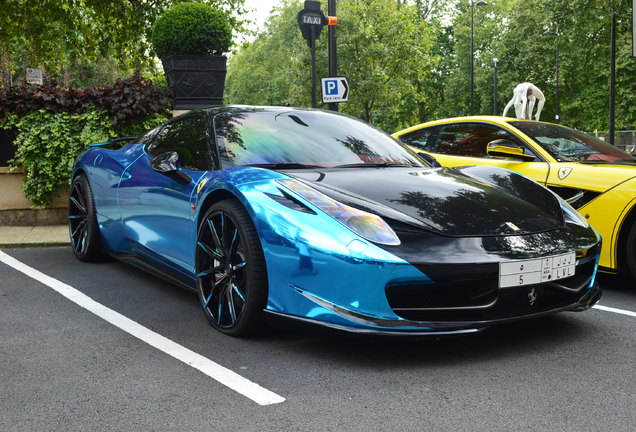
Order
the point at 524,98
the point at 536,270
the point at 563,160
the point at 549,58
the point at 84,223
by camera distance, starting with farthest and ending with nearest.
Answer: the point at 549,58, the point at 524,98, the point at 84,223, the point at 563,160, the point at 536,270

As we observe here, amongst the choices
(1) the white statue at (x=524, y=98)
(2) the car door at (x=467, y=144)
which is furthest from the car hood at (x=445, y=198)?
(1) the white statue at (x=524, y=98)

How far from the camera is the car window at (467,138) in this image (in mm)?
6199

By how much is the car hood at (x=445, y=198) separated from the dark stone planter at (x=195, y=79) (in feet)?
18.8

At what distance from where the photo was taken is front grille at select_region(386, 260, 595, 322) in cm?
311

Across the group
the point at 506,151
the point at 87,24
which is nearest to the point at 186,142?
the point at 506,151

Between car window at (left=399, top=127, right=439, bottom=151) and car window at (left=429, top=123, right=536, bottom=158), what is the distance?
0.16ft

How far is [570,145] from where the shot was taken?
5.81m

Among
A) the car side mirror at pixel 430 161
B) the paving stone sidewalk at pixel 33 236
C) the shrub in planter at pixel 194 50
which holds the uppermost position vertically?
the shrub in planter at pixel 194 50

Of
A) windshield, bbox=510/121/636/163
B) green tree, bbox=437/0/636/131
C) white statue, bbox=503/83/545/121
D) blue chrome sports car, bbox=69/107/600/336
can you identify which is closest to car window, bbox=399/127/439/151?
windshield, bbox=510/121/636/163

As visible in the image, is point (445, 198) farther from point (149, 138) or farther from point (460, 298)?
point (149, 138)

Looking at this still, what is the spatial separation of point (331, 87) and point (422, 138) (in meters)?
3.93

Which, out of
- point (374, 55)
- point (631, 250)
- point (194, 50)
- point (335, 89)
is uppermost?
point (374, 55)

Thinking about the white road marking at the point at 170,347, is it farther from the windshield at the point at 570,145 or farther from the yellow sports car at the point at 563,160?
the windshield at the point at 570,145

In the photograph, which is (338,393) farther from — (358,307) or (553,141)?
(553,141)
